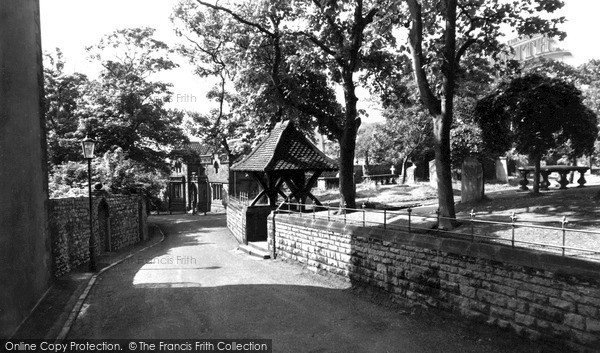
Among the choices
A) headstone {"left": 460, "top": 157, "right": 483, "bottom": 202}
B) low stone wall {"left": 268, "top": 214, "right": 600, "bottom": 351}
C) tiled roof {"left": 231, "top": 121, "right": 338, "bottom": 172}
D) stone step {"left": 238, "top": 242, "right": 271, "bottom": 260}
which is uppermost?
tiled roof {"left": 231, "top": 121, "right": 338, "bottom": 172}

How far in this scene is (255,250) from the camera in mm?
19094

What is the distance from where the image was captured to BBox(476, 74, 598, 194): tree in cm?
A: 1461

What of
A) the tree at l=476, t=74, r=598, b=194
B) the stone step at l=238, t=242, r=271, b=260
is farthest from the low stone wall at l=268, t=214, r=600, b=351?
the tree at l=476, t=74, r=598, b=194

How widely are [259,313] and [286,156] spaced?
9.28 metres

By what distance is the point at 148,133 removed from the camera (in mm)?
31469

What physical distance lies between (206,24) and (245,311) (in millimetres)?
26139

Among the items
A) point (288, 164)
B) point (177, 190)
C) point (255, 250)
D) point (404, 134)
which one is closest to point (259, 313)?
point (255, 250)

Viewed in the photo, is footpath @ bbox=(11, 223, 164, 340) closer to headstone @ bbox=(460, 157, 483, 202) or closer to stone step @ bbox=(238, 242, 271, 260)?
stone step @ bbox=(238, 242, 271, 260)

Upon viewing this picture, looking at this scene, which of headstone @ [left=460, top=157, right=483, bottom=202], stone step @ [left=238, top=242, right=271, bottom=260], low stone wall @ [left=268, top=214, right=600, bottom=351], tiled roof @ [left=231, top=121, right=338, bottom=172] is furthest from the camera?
tiled roof @ [left=231, top=121, right=338, bottom=172]

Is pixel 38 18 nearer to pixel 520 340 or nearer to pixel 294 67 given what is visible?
pixel 294 67

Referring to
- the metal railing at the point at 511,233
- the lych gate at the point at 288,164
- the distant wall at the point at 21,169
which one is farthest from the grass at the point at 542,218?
the distant wall at the point at 21,169

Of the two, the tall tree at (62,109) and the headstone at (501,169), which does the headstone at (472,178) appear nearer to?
the headstone at (501,169)

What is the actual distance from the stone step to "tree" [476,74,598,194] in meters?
10.6

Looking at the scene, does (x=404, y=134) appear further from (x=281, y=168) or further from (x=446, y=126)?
(x=446, y=126)
